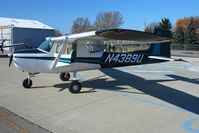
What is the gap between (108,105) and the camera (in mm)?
6434

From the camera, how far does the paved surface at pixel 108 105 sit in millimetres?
4969

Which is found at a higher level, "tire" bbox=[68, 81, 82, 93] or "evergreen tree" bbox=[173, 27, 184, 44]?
"evergreen tree" bbox=[173, 27, 184, 44]

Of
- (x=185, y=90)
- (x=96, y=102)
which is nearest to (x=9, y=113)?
(x=96, y=102)

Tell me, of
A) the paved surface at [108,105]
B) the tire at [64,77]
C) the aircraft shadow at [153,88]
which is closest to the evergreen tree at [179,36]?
the aircraft shadow at [153,88]

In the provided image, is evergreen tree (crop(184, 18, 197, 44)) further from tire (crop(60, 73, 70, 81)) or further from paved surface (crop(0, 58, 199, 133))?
tire (crop(60, 73, 70, 81))

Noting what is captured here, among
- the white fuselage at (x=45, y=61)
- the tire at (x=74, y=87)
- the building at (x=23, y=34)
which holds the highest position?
the building at (x=23, y=34)

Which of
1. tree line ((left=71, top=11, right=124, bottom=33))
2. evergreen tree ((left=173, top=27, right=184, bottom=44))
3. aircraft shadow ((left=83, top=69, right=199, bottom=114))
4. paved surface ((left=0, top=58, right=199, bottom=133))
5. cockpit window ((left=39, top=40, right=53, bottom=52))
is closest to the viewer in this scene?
paved surface ((left=0, top=58, right=199, bottom=133))

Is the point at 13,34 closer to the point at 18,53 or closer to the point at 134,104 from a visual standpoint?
the point at 18,53

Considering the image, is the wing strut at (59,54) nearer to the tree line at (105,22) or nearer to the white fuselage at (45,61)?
the white fuselage at (45,61)

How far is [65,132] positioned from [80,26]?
250 feet

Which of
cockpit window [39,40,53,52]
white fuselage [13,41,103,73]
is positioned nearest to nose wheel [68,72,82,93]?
white fuselage [13,41,103,73]

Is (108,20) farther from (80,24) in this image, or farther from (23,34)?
(23,34)

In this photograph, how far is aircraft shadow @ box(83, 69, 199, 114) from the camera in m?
6.71

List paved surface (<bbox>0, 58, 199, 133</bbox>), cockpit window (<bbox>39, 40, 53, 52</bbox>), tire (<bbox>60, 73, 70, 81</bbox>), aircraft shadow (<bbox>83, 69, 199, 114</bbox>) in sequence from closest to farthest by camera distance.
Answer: paved surface (<bbox>0, 58, 199, 133</bbox>) < aircraft shadow (<bbox>83, 69, 199, 114</bbox>) < cockpit window (<bbox>39, 40, 53, 52</bbox>) < tire (<bbox>60, 73, 70, 81</bbox>)
